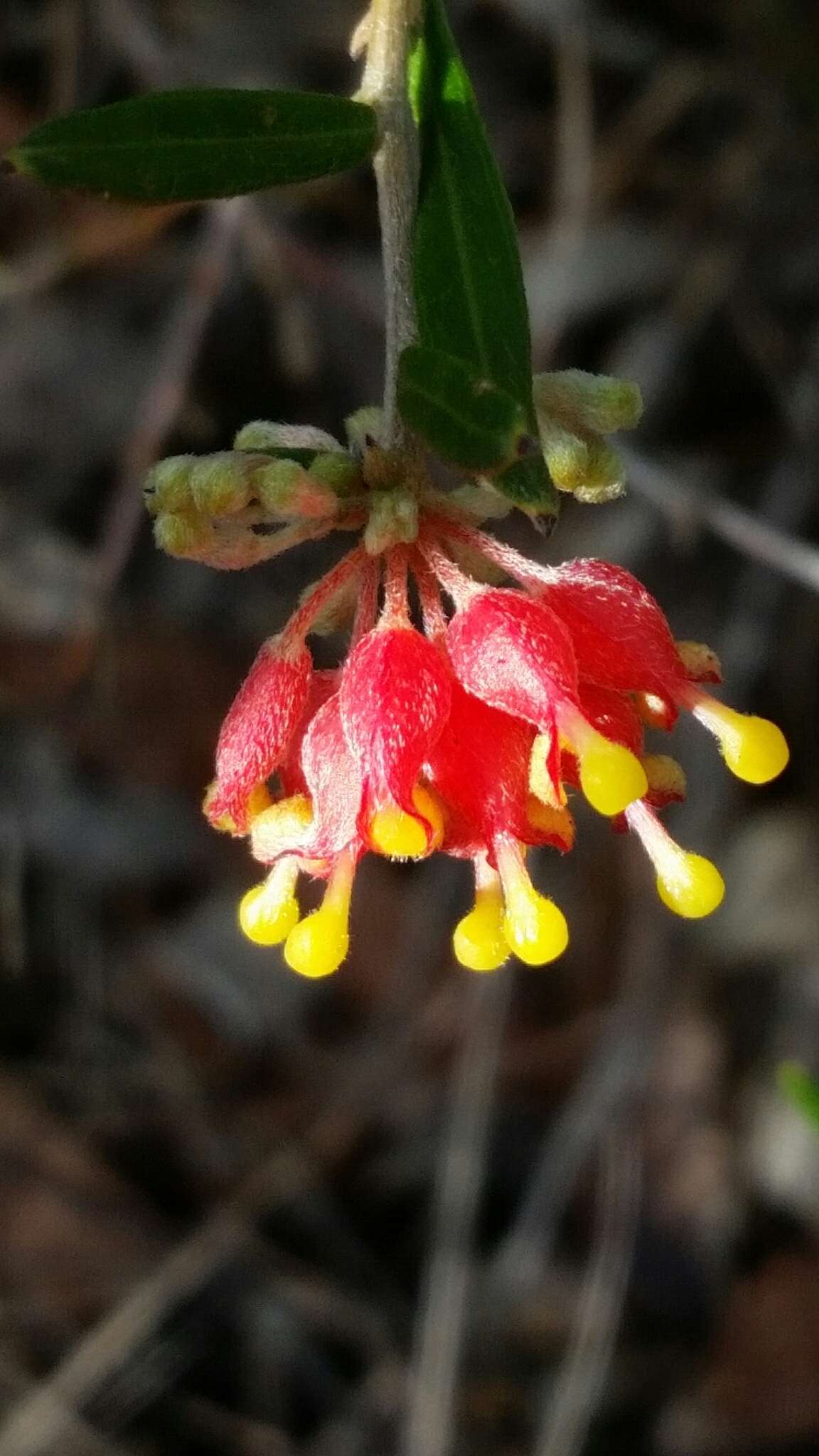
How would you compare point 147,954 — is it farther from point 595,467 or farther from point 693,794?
point 595,467

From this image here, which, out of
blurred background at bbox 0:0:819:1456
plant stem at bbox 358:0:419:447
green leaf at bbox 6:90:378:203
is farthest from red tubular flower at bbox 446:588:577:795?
blurred background at bbox 0:0:819:1456

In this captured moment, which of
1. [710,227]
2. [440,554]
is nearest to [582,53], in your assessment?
[710,227]

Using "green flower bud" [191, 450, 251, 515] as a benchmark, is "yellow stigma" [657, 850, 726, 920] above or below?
below

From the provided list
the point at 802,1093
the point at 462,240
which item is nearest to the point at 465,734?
the point at 462,240

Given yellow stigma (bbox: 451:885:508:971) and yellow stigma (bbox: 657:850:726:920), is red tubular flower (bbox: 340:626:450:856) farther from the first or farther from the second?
yellow stigma (bbox: 657:850:726:920)

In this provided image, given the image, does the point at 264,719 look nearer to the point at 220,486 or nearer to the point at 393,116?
the point at 220,486

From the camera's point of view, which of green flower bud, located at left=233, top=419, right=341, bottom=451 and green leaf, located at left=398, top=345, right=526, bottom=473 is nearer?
green leaf, located at left=398, top=345, right=526, bottom=473

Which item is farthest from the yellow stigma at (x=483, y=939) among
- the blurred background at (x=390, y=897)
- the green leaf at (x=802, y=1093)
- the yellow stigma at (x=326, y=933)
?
the blurred background at (x=390, y=897)
